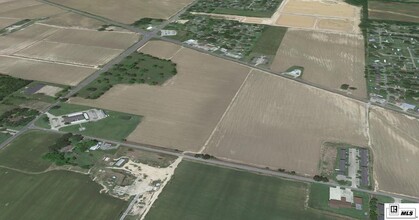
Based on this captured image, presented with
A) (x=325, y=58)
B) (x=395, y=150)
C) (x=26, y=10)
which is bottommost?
(x=395, y=150)

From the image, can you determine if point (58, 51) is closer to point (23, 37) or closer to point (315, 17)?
point (23, 37)

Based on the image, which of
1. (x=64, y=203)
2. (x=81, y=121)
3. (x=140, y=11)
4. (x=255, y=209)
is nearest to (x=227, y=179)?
(x=255, y=209)

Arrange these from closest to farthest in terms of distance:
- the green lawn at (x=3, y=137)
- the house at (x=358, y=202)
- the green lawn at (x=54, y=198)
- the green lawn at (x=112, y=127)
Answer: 1. the green lawn at (x=54, y=198)
2. the house at (x=358, y=202)
3. the green lawn at (x=3, y=137)
4. the green lawn at (x=112, y=127)

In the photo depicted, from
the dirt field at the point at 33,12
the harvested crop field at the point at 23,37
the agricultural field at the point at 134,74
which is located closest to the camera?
the agricultural field at the point at 134,74

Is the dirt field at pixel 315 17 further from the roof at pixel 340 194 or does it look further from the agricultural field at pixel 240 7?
the roof at pixel 340 194

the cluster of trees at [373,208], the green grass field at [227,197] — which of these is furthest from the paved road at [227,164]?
the cluster of trees at [373,208]

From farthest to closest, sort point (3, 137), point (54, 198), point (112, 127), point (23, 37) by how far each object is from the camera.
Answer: point (23, 37) → point (112, 127) → point (3, 137) → point (54, 198)

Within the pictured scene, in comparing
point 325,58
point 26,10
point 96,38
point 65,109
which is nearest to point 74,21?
point 96,38
